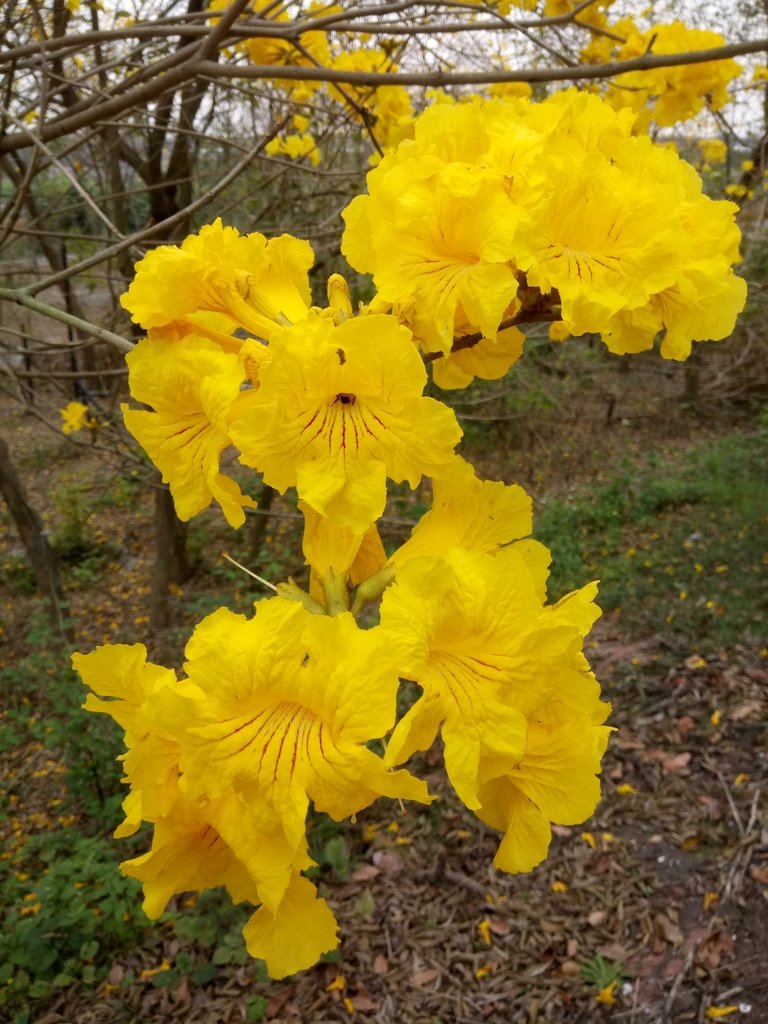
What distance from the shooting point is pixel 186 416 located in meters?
1.00

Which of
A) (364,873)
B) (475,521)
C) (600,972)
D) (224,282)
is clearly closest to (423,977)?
(364,873)

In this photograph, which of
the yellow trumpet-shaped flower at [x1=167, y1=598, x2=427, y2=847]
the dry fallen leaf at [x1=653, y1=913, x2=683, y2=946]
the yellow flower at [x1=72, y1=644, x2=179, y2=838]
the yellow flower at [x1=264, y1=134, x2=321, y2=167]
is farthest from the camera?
the yellow flower at [x1=264, y1=134, x2=321, y2=167]

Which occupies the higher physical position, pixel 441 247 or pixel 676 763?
pixel 441 247

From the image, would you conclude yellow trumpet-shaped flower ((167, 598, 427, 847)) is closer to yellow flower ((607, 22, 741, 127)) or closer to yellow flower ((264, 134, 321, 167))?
yellow flower ((607, 22, 741, 127))

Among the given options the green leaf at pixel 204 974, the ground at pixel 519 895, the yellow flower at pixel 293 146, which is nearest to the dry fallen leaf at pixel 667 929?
→ the ground at pixel 519 895

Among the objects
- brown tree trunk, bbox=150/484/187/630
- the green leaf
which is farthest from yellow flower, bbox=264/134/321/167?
the green leaf

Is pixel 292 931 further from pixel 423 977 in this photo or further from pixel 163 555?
pixel 163 555

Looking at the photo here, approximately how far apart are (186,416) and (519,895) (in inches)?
131

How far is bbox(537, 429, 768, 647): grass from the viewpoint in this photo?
5.34 m

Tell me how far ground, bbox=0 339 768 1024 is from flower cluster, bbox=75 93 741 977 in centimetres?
263

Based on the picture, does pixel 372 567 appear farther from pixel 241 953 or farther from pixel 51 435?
pixel 51 435

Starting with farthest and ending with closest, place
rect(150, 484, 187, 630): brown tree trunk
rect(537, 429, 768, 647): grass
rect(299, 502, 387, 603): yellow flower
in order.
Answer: rect(150, 484, 187, 630): brown tree trunk < rect(537, 429, 768, 647): grass < rect(299, 502, 387, 603): yellow flower

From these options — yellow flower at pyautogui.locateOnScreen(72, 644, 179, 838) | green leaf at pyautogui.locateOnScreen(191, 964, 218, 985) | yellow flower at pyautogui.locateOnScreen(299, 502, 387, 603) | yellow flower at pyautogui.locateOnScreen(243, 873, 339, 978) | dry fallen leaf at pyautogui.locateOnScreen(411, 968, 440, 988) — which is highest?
yellow flower at pyautogui.locateOnScreen(299, 502, 387, 603)

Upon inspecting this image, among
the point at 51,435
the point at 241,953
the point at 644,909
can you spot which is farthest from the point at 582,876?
the point at 51,435
